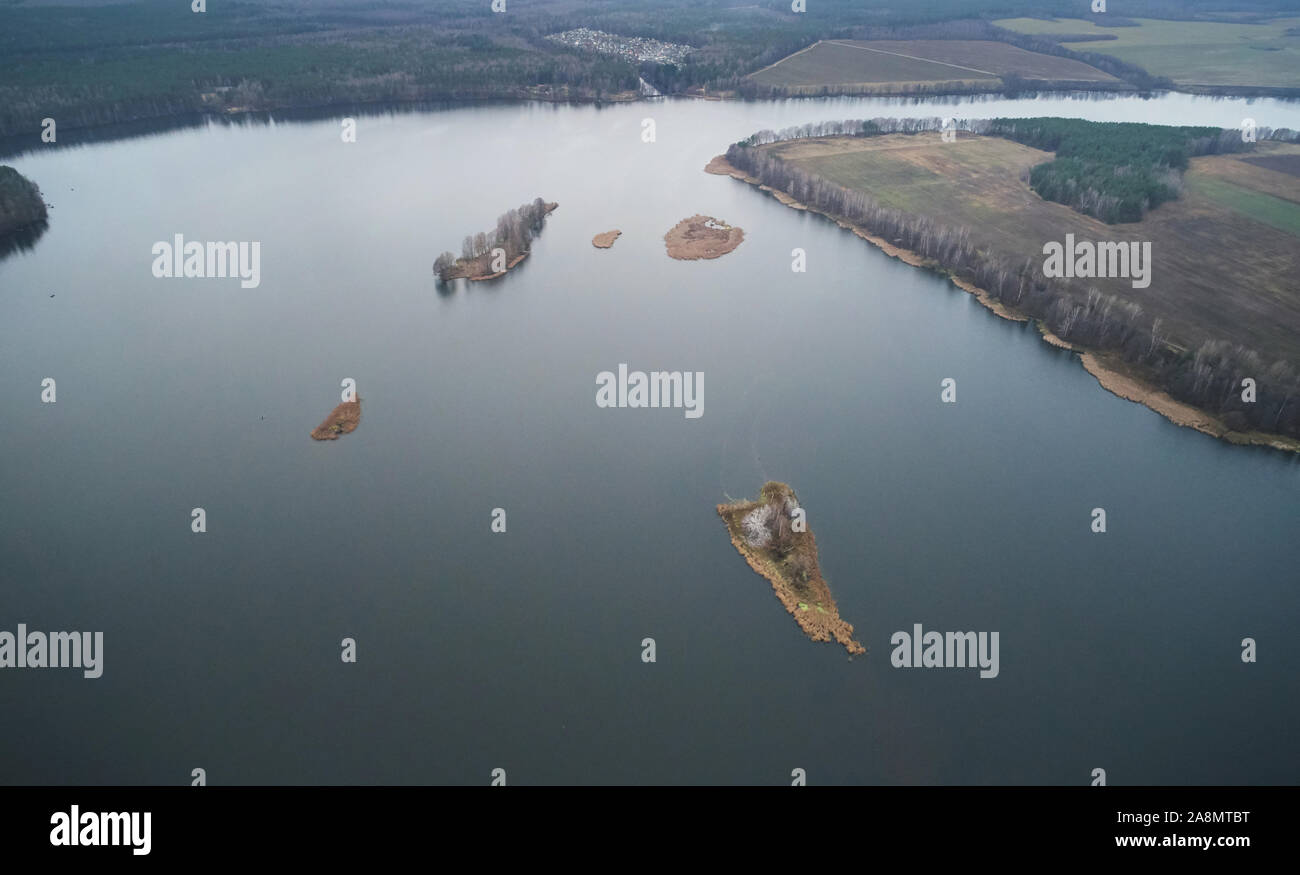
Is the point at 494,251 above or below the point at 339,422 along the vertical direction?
above

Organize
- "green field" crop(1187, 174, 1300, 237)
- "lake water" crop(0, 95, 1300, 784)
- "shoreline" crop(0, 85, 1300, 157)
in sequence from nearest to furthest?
"lake water" crop(0, 95, 1300, 784) < "green field" crop(1187, 174, 1300, 237) < "shoreline" crop(0, 85, 1300, 157)

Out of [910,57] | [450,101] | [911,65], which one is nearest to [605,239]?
[450,101]

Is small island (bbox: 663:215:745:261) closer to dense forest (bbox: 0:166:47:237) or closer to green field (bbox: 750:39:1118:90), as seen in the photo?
dense forest (bbox: 0:166:47:237)

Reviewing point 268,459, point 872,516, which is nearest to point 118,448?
point 268,459

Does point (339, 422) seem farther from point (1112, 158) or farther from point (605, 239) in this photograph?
point (1112, 158)

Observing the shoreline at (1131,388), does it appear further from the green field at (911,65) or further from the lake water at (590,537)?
the green field at (911,65)

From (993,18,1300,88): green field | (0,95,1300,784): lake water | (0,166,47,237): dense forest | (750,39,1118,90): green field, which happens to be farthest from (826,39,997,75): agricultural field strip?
(0,166,47,237): dense forest

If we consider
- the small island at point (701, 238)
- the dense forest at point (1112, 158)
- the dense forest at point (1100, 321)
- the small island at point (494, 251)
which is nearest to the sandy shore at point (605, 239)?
the small island at point (701, 238)

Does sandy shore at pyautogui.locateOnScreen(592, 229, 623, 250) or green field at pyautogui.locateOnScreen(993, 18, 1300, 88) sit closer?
sandy shore at pyautogui.locateOnScreen(592, 229, 623, 250)
